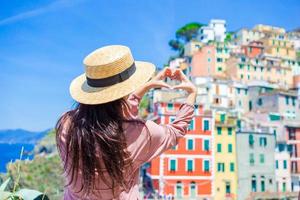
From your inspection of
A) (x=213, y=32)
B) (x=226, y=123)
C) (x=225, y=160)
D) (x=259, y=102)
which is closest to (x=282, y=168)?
(x=225, y=160)

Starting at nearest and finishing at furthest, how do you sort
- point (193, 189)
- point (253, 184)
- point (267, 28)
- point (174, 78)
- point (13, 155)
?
point (174, 78) < point (13, 155) < point (193, 189) < point (253, 184) < point (267, 28)

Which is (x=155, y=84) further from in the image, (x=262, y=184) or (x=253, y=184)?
(x=262, y=184)

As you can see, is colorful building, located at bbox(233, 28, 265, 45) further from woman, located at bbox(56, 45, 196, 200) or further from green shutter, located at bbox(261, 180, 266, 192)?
woman, located at bbox(56, 45, 196, 200)

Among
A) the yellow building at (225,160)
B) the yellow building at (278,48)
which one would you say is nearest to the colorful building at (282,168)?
the yellow building at (225,160)

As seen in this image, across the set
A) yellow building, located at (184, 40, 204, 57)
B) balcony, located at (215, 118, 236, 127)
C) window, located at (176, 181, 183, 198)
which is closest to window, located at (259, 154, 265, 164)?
balcony, located at (215, 118, 236, 127)

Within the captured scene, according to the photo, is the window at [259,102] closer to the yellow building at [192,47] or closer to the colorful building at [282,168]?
the colorful building at [282,168]

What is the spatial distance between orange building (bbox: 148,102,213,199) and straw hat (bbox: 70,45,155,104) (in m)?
24.3

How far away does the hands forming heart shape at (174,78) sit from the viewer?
1924 millimetres

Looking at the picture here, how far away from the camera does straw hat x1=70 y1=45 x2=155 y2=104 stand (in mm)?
1655

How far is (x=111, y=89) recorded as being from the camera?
1.68 m

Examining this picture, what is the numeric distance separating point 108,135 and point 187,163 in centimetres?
2584

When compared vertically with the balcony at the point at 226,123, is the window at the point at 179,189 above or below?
below

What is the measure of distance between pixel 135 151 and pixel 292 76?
56177mm

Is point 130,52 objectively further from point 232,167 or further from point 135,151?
point 232,167
